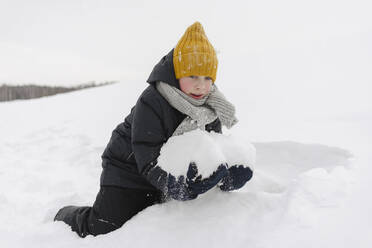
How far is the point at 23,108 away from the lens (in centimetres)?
770

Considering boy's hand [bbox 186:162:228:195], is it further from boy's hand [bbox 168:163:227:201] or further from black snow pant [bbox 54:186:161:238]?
black snow pant [bbox 54:186:161:238]

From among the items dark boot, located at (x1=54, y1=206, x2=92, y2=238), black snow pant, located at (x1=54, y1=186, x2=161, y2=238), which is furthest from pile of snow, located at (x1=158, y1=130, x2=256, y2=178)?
dark boot, located at (x1=54, y1=206, x2=92, y2=238)

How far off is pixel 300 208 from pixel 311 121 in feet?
7.58

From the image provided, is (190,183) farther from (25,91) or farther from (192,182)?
(25,91)

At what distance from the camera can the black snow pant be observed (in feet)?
6.21

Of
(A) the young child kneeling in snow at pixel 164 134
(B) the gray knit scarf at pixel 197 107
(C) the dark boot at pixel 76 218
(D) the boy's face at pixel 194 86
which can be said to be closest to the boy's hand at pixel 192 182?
(A) the young child kneeling in snow at pixel 164 134

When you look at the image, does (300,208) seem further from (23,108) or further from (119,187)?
(23,108)

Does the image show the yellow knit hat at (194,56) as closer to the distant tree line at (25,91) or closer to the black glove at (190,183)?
the black glove at (190,183)

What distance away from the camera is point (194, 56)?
1.71 metres

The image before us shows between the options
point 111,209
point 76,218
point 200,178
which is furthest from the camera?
point 76,218

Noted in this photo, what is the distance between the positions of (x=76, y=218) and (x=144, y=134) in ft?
2.49

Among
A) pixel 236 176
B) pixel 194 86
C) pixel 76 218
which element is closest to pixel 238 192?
pixel 236 176

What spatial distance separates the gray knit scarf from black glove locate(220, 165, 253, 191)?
26 centimetres

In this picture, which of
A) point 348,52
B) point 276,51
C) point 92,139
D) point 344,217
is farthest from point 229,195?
point 276,51
